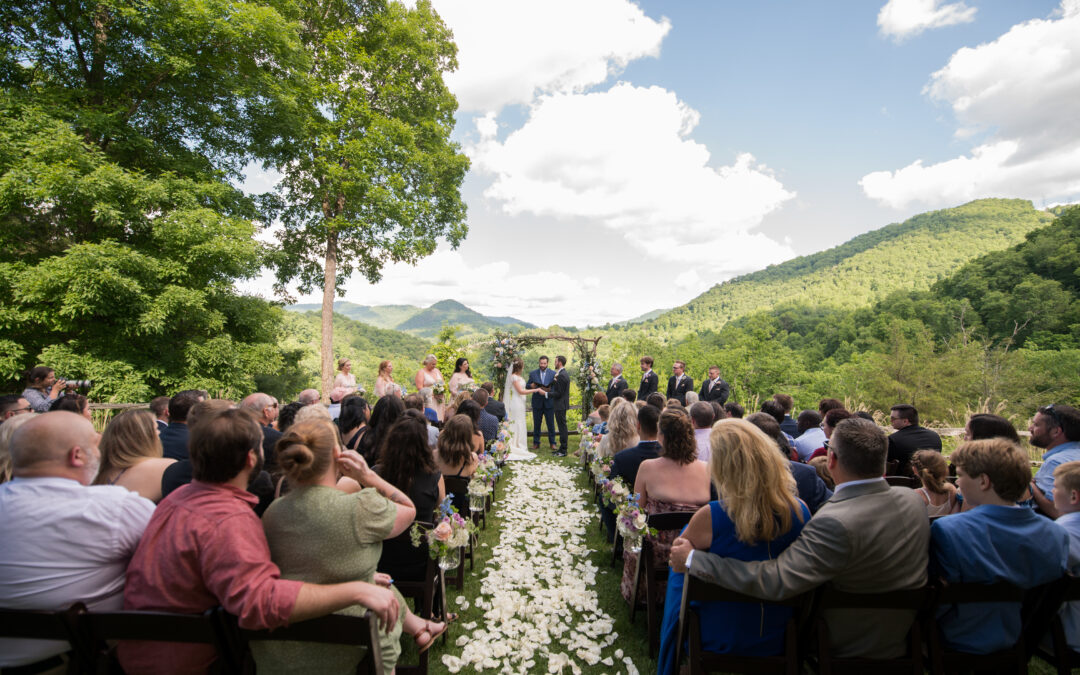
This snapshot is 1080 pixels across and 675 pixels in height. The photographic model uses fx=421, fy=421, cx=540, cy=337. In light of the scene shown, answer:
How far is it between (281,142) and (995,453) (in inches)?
681

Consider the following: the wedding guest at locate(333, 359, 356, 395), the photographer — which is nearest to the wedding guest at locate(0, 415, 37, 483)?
the photographer

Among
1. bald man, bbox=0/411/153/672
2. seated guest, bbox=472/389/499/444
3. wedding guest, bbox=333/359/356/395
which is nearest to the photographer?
bald man, bbox=0/411/153/672

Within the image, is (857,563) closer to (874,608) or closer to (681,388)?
(874,608)

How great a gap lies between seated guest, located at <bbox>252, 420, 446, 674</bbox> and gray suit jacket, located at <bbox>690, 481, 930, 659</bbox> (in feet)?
5.07

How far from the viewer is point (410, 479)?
10.00 feet

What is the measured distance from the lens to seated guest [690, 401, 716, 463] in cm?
441

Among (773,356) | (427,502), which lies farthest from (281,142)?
(773,356)

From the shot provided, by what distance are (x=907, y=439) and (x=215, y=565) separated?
5.67 metres

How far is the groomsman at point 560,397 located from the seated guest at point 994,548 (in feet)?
25.5

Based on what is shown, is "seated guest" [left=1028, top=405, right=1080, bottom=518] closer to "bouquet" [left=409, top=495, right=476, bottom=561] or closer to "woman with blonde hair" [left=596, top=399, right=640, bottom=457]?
"woman with blonde hair" [left=596, top=399, right=640, bottom=457]

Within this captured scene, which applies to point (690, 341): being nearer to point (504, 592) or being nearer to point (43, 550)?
point (504, 592)

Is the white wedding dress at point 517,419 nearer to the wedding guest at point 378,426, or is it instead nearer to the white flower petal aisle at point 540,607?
the white flower petal aisle at point 540,607

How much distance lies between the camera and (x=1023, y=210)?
84.1 m

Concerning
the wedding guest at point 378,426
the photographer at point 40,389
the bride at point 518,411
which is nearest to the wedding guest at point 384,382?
the bride at point 518,411
